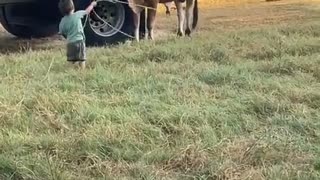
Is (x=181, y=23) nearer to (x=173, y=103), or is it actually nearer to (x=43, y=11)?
(x=43, y=11)

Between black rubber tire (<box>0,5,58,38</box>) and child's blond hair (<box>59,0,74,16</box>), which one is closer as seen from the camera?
child's blond hair (<box>59,0,74,16</box>)

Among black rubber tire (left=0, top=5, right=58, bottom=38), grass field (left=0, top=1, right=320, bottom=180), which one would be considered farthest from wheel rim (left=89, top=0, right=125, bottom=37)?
grass field (left=0, top=1, right=320, bottom=180)

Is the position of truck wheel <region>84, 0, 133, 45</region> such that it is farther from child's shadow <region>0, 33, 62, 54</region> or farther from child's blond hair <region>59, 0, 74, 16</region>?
child's blond hair <region>59, 0, 74, 16</region>

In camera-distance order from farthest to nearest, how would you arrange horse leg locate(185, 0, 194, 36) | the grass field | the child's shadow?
horse leg locate(185, 0, 194, 36) < the child's shadow < the grass field

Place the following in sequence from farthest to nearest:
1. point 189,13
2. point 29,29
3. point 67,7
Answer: point 29,29 < point 189,13 < point 67,7

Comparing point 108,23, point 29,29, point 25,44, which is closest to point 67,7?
point 108,23

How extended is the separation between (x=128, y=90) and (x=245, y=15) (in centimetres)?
807

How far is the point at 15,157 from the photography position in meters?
4.73

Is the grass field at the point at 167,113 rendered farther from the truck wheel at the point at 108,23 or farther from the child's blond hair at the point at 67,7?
the truck wheel at the point at 108,23

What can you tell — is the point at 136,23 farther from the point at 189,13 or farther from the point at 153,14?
the point at 189,13

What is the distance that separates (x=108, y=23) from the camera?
10.6 m

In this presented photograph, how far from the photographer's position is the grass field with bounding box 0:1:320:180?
15.2 ft

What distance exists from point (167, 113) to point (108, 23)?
509cm

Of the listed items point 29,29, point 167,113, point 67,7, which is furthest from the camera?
point 29,29
